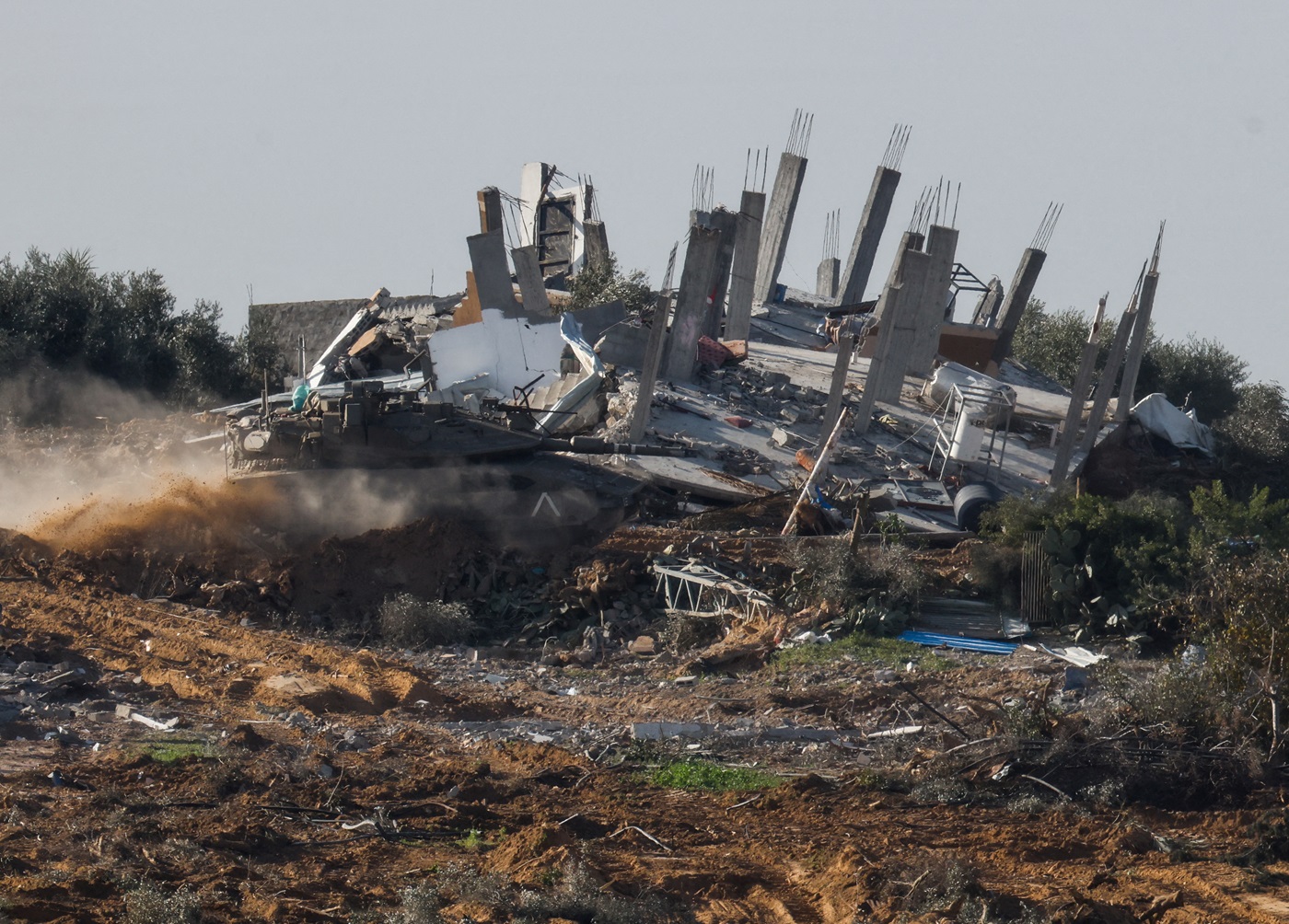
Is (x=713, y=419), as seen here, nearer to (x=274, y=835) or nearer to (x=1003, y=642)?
(x=1003, y=642)

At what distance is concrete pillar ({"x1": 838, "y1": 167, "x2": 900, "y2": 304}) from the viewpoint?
3969 centimetres

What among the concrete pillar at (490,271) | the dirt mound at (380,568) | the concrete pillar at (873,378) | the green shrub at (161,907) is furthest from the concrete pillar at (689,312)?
the green shrub at (161,907)

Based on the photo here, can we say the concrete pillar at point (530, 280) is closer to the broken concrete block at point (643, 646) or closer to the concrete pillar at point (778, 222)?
the concrete pillar at point (778, 222)

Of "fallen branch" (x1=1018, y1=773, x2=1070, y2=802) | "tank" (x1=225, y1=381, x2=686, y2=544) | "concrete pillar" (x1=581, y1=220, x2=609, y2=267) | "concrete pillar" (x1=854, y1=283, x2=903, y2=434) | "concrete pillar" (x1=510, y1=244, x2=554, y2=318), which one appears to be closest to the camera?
"fallen branch" (x1=1018, y1=773, x2=1070, y2=802)

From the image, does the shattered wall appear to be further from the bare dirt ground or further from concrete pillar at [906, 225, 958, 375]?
the bare dirt ground

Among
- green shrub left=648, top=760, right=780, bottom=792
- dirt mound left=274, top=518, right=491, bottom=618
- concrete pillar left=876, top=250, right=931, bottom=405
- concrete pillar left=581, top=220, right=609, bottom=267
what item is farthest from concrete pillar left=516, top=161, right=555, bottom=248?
green shrub left=648, top=760, right=780, bottom=792

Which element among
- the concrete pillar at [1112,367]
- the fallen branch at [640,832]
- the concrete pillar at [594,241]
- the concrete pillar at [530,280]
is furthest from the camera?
the concrete pillar at [594,241]

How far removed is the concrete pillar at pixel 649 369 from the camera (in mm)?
23906

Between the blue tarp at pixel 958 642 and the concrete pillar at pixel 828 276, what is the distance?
1251 inches

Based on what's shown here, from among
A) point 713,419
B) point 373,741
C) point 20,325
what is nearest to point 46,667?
point 373,741

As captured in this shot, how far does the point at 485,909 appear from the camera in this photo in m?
8.31

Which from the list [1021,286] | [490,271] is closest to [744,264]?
[490,271]

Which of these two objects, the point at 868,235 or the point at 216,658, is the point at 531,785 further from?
the point at 868,235

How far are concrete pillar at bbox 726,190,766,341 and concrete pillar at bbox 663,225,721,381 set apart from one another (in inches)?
122
